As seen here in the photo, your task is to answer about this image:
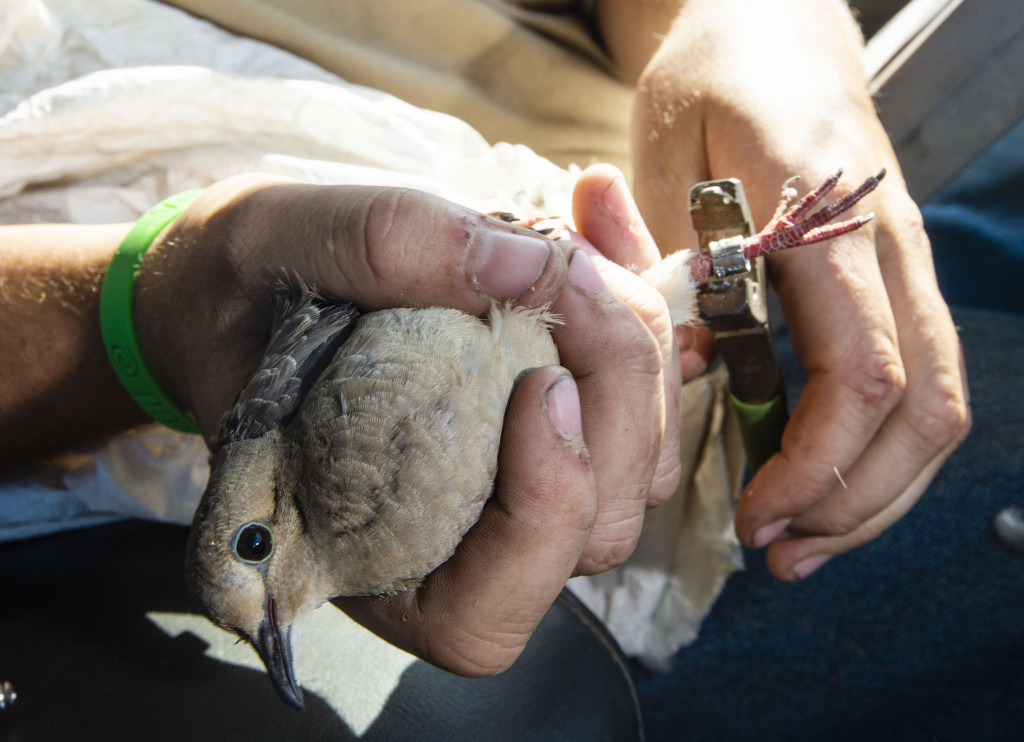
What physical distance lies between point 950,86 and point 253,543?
2826 millimetres

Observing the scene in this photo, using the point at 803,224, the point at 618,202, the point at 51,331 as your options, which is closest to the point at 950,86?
the point at 803,224

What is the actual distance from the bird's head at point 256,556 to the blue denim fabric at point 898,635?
1.78 meters

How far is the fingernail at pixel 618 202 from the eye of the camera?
6.48 feet

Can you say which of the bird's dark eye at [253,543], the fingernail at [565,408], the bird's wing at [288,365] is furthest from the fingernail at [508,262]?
the bird's dark eye at [253,543]

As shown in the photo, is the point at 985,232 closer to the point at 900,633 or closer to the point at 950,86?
the point at 950,86

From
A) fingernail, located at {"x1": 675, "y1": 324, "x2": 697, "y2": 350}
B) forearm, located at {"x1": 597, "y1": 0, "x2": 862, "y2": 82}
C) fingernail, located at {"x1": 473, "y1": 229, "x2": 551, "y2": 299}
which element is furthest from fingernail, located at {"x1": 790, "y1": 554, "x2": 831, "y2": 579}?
forearm, located at {"x1": 597, "y1": 0, "x2": 862, "y2": 82}

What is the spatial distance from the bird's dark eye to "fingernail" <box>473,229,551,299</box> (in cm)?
77

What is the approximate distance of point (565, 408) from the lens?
162 cm

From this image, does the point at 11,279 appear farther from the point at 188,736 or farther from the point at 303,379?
the point at 188,736

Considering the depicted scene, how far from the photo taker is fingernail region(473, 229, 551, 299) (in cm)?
161

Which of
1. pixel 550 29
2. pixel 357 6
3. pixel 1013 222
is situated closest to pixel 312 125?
pixel 357 6

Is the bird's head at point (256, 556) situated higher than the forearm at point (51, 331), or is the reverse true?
the bird's head at point (256, 556)

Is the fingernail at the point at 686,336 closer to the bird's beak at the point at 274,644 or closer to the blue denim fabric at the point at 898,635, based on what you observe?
the blue denim fabric at the point at 898,635

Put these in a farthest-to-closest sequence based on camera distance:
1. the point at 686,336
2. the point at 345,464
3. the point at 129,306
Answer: the point at 686,336 → the point at 129,306 → the point at 345,464
